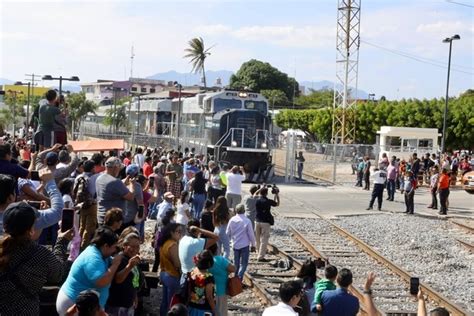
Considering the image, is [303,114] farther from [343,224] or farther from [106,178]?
[106,178]

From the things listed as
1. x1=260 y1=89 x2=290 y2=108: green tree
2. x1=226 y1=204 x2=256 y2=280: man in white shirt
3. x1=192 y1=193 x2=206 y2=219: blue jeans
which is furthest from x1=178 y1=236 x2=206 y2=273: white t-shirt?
x1=260 y1=89 x2=290 y2=108: green tree

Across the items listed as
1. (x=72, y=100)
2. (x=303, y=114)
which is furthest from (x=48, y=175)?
(x=303, y=114)

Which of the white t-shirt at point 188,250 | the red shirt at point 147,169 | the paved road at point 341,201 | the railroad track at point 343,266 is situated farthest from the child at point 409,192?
the white t-shirt at point 188,250

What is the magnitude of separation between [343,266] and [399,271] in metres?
1.21

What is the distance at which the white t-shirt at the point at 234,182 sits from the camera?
53.3 feet

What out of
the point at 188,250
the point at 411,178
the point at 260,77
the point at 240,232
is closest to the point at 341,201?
the point at 411,178

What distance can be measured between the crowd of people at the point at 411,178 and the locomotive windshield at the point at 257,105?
5276mm

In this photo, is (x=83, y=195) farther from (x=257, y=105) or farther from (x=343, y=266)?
(x=257, y=105)

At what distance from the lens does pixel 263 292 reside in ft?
37.2

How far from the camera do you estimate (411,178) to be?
22.9 m

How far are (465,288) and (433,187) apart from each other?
1201cm

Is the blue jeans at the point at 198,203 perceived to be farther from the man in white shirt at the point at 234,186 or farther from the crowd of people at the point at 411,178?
the crowd of people at the point at 411,178

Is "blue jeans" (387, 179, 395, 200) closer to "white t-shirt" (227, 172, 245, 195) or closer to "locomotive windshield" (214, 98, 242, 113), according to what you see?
"locomotive windshield" (214, 98, 242, 113)

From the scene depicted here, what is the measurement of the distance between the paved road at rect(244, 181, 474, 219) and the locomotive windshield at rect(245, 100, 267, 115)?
3.71 metres
